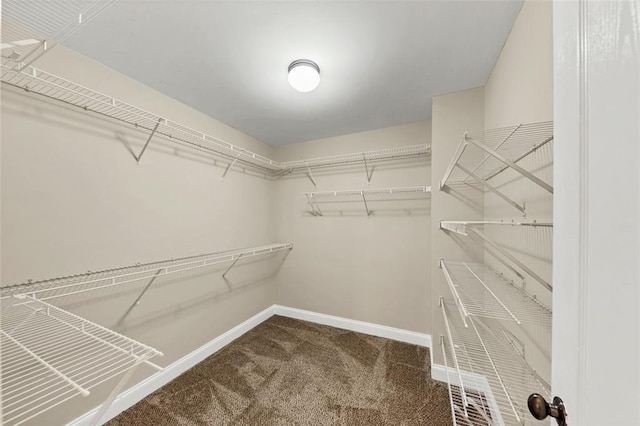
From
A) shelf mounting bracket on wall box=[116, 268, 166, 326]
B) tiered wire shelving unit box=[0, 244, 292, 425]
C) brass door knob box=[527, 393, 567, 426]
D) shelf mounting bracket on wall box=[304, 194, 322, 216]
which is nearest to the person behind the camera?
brass door knob box=[527, 393, 567, 426]

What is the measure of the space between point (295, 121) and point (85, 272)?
188 centimetres

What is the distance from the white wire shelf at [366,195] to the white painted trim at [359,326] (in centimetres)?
117

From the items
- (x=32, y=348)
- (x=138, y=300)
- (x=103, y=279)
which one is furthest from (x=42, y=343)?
(x=138, y=300)

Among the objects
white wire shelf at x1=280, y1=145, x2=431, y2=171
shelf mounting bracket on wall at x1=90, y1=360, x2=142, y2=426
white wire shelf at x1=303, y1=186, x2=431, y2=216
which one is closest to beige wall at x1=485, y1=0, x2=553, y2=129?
white wire shelf at x1=280, y1=145, x2=431, y2=171

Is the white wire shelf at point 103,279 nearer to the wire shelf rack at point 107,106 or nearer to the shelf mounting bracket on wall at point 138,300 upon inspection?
the shelf mounting bracket on wall at point 138,300

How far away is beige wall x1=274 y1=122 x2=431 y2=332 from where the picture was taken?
87.6 inches

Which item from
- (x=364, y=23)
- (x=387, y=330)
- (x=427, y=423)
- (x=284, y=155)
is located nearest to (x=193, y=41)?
(x=364, y=23)

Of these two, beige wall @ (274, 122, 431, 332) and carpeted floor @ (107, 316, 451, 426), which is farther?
beige wall @ (274, 122, 431, 332)

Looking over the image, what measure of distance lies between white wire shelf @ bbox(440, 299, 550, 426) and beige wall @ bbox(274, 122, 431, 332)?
1.77ft

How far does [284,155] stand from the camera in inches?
114

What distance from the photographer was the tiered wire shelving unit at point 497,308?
848 millimetres

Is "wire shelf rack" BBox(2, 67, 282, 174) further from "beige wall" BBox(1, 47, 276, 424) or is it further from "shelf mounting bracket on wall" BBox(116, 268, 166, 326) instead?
"shelf mounting bracket on wall" BBox(116, 268, 166, 326)

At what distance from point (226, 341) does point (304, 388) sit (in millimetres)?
951

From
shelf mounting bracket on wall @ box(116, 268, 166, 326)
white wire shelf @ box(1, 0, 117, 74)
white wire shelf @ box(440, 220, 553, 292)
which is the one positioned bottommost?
shelf mounting bracket on wall @ box(116, 268, 166, 326)
